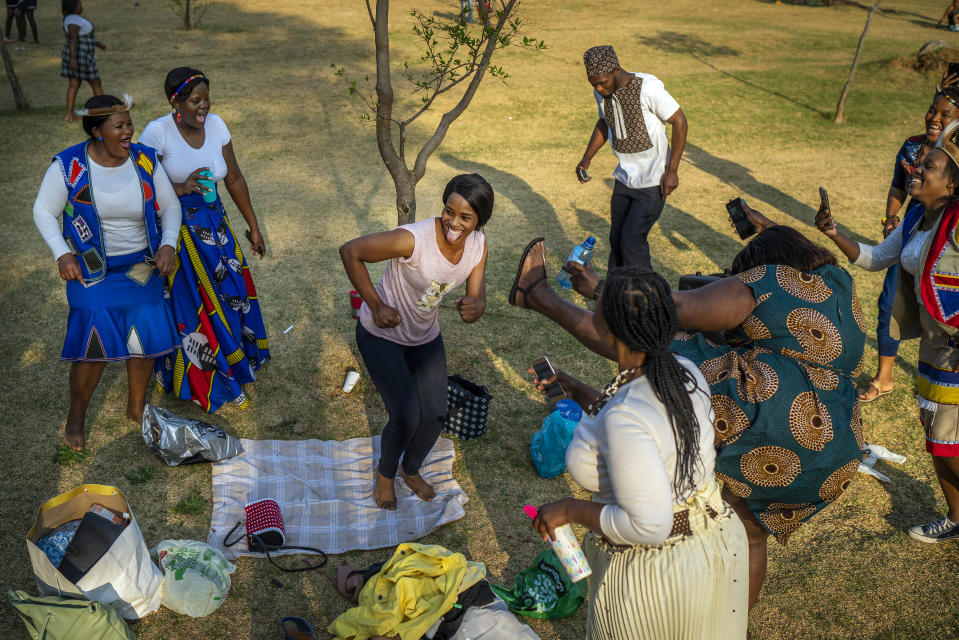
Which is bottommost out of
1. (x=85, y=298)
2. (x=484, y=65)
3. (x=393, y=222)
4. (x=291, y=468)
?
(x=291, y=468)

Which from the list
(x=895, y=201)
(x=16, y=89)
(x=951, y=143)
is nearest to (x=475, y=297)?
(x=951, y=143)

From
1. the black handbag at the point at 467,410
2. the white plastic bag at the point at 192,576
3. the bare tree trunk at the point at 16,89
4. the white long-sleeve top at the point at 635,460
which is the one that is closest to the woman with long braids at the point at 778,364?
the white long-sleeve top at the point at 635,460

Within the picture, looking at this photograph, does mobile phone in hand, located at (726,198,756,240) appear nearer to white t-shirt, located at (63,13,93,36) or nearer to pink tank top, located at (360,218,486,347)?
pink tank top, located at (360,218,486,347)

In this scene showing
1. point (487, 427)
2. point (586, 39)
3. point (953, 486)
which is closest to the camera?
point (953, 486)

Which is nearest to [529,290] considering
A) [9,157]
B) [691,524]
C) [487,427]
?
[691,524]

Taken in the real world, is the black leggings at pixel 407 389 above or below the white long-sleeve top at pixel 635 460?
below

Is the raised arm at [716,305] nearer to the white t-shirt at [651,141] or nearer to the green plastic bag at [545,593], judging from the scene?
the green plastic bag at [545,593]

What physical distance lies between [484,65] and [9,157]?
672cm

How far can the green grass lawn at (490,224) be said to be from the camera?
12.3 feet

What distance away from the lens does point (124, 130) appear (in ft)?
12.7

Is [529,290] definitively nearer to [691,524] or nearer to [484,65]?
[691,524]

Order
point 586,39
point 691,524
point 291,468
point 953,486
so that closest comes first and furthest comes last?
point 691,524 < point 953,486 < point 291,468 < point 586,39

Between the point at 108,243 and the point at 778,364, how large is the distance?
3498mm

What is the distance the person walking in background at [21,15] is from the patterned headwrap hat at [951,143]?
1578cm
